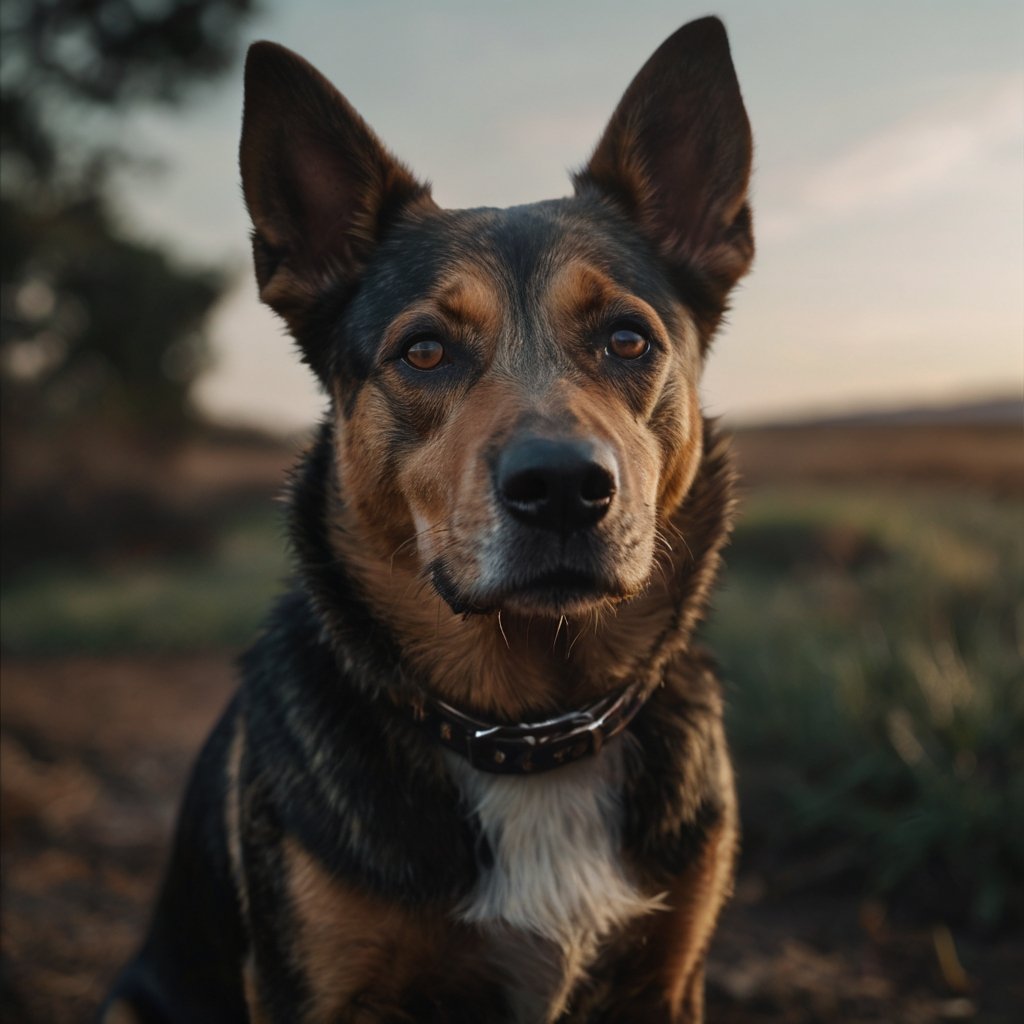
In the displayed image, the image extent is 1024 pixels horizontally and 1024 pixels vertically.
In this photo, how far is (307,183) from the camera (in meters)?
3.15

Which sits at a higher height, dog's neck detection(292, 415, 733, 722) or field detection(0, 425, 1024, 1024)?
dog's neck detection(292, 415, 733, 722)

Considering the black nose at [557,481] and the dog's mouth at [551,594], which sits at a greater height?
the black nose at [557,481]

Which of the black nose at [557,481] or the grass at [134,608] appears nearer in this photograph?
the black nose at [557,481]

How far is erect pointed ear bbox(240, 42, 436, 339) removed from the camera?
2928 mm

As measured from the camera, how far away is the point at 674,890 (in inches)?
107

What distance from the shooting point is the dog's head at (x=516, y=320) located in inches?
95.5

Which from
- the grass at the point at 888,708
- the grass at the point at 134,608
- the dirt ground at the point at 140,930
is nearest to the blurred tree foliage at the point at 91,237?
the grass at the point at 134,608

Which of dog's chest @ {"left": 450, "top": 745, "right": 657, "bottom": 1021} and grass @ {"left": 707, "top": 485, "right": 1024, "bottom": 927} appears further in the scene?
grass @ {"left": 707, "top": 485, "right": 1024, "bottom": 927}

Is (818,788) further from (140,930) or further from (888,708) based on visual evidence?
(140,930)

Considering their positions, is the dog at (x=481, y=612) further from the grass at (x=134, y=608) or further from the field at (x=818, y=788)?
the grass at (x=134, y=608)

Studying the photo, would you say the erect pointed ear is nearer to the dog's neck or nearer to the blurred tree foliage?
the dog's neck

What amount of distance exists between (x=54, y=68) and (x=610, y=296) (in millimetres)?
13212

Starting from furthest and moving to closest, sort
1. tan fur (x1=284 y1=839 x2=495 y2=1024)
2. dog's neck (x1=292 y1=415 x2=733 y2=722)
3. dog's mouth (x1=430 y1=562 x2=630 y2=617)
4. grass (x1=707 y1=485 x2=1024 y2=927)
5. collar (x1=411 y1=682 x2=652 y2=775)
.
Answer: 1. grass (x1=707 y1=485 x2=1024 y2=927)
2. dog's neck (x1=292 y1=415 x2=733 y2=722)
3. collar (x1=411 y1=682 x2=652 y2=775)
4. tan fur (x1=284 y1=839 x2=495 y2=1024)
5. dog's mouth (x1=430 y1=562 x2=630 y2=617)

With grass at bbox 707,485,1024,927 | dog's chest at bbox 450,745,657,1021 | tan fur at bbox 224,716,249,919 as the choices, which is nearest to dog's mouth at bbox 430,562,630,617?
dog's chest at bbox 450,745,657,1021
